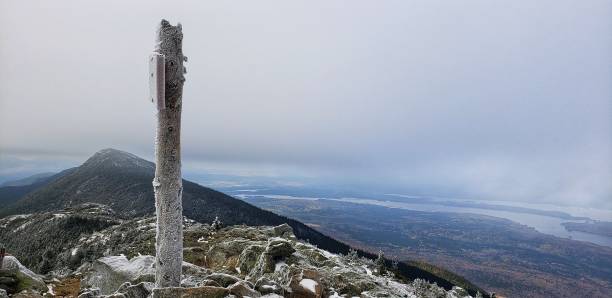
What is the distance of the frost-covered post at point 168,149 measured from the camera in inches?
409

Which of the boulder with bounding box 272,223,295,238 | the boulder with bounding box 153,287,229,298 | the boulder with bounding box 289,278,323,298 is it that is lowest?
the boulder with bounding box 272,223,295,238

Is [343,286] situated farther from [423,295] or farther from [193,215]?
[193,215]

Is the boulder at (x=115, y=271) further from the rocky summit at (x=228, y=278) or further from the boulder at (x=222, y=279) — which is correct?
the boulder at (x=222, y=279)

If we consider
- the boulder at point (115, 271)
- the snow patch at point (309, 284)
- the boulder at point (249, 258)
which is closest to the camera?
the snow patch at point (309, 284)

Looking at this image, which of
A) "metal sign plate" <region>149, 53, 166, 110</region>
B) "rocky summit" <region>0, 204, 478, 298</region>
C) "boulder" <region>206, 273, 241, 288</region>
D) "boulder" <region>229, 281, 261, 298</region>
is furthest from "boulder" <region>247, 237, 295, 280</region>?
"metal sign plate" <region>149, 53, 166, 110</region>

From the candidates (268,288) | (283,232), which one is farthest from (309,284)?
(283,232)

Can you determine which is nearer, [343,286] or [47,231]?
[343,286]

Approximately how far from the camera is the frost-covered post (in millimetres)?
10390

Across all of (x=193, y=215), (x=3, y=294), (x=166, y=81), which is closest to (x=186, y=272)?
(x=3, y=294)

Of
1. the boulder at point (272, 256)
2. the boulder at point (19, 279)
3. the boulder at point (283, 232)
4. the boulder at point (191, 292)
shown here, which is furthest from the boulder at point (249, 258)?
the boulder at point (283, 232)

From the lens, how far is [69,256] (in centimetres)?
8156

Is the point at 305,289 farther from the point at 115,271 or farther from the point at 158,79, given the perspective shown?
the point at 115,271

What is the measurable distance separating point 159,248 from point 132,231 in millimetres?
83107

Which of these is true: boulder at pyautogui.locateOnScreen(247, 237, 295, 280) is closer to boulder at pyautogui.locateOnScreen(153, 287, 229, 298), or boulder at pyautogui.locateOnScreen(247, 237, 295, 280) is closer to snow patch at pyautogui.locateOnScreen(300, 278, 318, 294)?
snow patch at pyautogui.locateOnScreen(300, 278, 318, 294)
